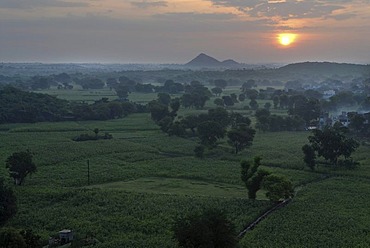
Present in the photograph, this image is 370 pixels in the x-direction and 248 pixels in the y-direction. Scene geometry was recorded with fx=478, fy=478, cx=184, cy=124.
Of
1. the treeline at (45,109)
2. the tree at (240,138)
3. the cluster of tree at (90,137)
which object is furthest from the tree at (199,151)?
the treeline at (45,109)

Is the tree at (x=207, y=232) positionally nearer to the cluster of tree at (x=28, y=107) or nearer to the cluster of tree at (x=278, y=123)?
the cluster of tree at (x=278, y=123)

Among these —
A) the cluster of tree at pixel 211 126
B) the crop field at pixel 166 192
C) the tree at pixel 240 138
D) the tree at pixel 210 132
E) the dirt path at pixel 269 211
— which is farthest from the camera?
the tree at pixel 210 132

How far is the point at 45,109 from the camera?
326 feet

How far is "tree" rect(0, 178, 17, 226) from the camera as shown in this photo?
3619 centimetres

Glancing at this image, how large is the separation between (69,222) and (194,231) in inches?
494

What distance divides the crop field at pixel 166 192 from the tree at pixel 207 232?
117 inches

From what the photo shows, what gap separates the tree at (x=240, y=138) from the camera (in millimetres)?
65625

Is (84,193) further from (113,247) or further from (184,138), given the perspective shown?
(184,138)

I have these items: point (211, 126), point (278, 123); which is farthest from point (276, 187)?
point (278, 123)

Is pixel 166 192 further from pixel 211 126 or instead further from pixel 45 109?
pixel 45 109

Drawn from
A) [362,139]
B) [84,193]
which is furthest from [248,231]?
[362,139]

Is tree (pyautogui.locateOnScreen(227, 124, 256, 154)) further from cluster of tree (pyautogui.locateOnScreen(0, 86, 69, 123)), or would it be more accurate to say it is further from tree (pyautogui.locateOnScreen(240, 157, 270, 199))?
cluster of tree (pyautogui.locateOnScreen(0, 86, 69, 123))

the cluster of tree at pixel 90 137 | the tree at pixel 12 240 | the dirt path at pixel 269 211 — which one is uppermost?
the tree at pixel 12 240

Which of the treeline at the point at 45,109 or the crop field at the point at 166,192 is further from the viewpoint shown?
the treeline at the point at 45,109
